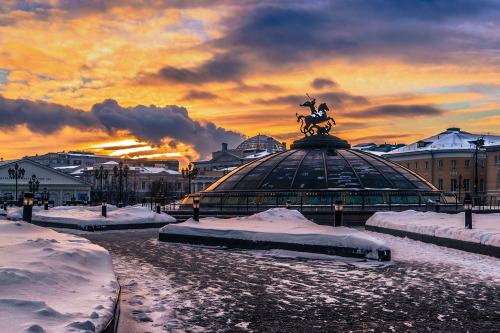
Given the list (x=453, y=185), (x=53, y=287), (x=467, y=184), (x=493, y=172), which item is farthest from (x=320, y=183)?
(x=467, y=184)

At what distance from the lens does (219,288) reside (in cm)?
1055

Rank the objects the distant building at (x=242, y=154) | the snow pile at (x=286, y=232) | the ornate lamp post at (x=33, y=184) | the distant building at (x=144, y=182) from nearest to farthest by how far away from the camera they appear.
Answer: the snow pile at (x=286, y=232)
the ornate lamp post at (x=33, y=184)
the distant building at (x=144, y=182)
the distant building at (x=242, y=154)

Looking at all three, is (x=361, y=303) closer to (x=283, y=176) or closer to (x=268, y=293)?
(x=268, y=293)

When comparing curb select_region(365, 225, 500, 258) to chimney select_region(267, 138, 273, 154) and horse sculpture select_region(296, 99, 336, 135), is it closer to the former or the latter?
horse sculpture select_region(296, 99, 336, 135)

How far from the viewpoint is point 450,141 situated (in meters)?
78.0

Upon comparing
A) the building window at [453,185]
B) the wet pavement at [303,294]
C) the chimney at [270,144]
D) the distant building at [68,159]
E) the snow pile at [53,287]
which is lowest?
the wet pavement at [303,294]

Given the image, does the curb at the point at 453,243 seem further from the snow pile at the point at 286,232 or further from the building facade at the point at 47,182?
the building facade at the point at 47,182

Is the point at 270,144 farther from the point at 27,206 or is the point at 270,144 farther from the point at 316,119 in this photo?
the point at 27,206


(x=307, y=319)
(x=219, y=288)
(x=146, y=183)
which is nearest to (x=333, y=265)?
(x=219, y=288)

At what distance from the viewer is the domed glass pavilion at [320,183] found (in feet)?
111

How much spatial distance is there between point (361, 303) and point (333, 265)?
15.8 feet

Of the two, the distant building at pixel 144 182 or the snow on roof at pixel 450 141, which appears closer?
the snow on roof at pixel 450 141

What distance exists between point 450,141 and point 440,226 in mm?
63328

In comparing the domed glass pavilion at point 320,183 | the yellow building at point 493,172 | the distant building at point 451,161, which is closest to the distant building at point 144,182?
the distant building at point 451,161
